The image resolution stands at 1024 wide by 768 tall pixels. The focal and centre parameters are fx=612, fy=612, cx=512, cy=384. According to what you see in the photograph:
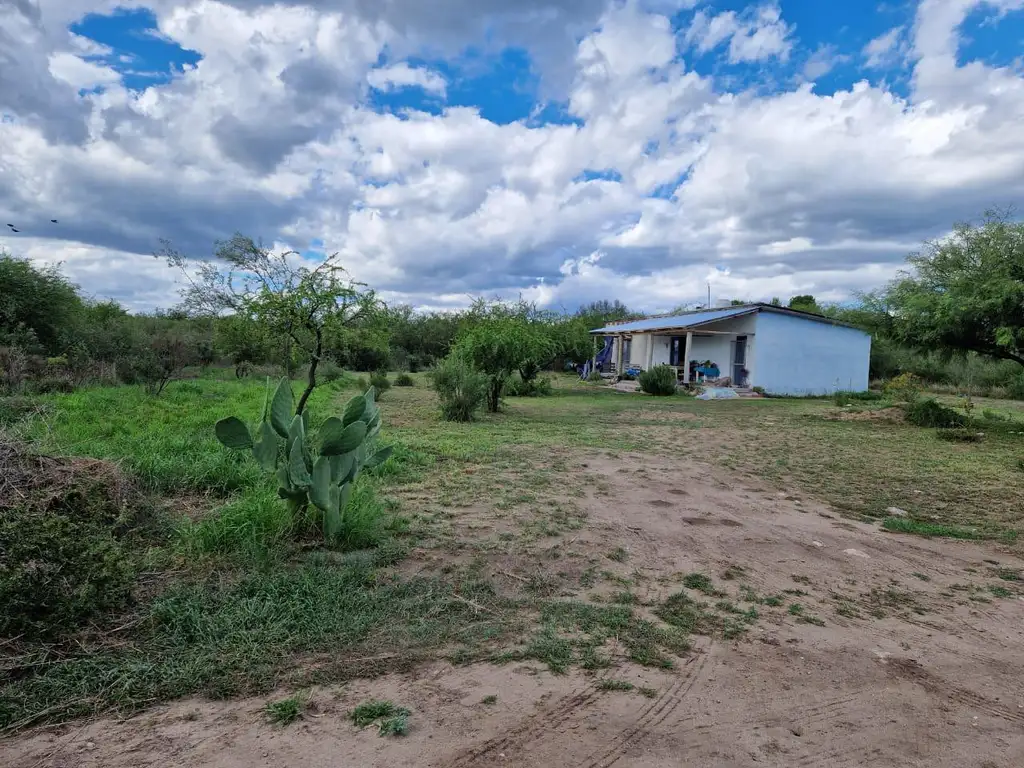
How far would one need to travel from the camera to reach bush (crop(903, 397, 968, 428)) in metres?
14.5

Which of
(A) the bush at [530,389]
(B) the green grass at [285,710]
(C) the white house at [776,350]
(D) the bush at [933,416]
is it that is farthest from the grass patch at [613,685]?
(C) the white house at [776,350]

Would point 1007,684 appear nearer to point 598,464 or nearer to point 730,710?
point 730,710

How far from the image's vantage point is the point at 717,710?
2691 millimetres

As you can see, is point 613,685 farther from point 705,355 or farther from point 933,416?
point 705,355

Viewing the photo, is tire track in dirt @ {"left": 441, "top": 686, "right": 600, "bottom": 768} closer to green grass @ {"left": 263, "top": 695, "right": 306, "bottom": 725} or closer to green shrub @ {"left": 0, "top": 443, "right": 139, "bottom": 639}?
green grass @ {"left": 263, "top": 695, "right": 306, "bottom": 725}

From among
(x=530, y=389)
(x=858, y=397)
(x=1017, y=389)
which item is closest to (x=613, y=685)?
(x=530, y=389)

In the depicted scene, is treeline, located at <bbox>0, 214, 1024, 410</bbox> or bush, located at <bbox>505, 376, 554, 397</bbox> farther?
bush, located at <bbox>505, 376, 554, 397</bbox>

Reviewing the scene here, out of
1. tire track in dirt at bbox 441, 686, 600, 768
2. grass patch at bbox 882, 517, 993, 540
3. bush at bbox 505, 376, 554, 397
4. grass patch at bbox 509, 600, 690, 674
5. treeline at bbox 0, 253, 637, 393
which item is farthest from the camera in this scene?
bush at bbox 505, 376, 554, 397

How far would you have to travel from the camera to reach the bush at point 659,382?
74.9 ft

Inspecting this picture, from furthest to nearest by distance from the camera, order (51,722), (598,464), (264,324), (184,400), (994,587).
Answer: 1. (184,400)
2. (598,464)
3. (264,324)
4. (994,587)
5. (51,722)

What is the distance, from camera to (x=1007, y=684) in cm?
307

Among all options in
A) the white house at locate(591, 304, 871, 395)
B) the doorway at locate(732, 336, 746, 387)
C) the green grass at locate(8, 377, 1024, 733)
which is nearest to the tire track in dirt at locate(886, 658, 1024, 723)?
the green grass at locate(8, 377, 1024, 733)

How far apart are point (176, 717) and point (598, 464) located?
668cm

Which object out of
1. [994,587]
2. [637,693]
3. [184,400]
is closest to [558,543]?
[637,693]
